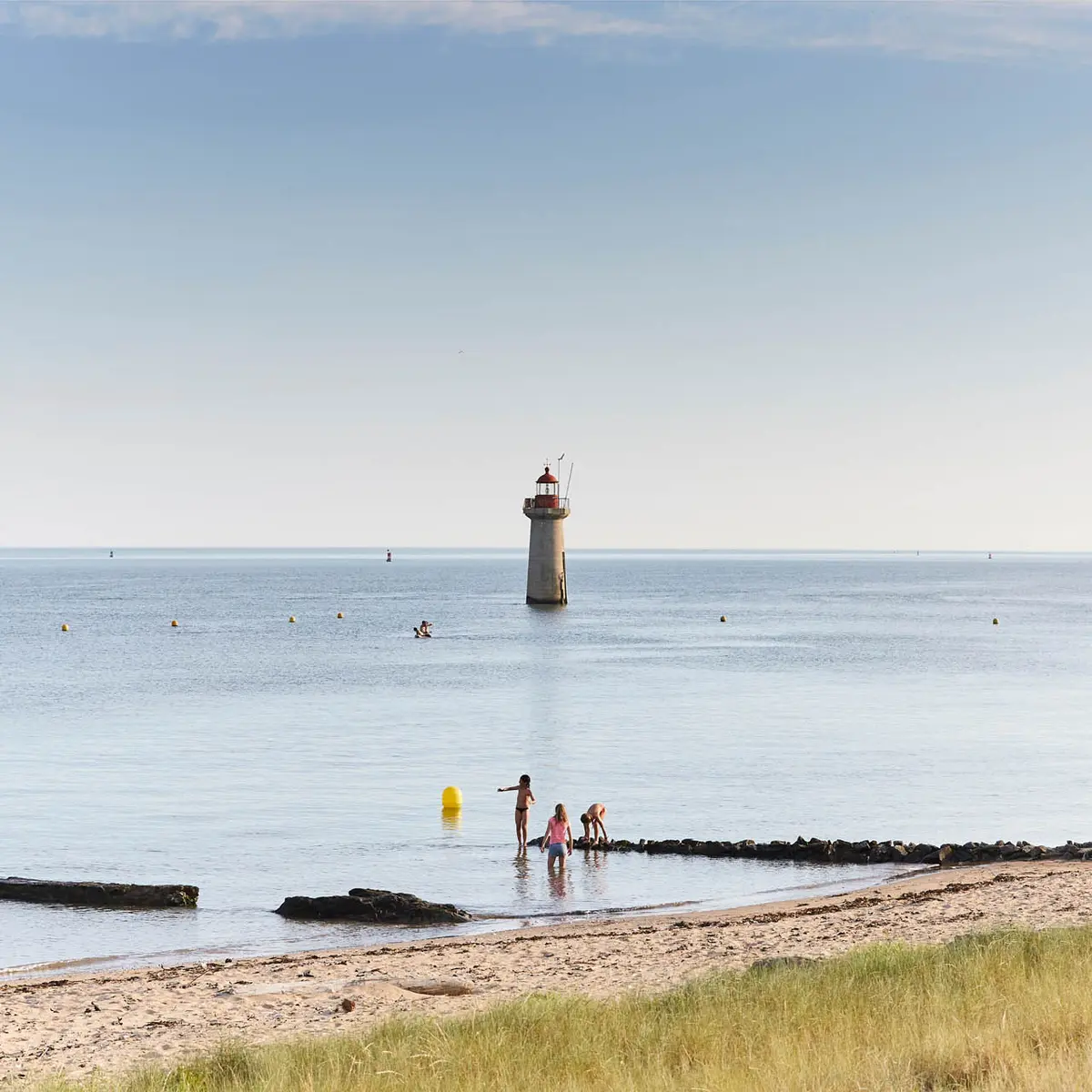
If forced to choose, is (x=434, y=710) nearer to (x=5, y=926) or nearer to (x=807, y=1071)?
(x=5, y=926)

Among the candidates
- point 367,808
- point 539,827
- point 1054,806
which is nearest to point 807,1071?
point 539,827

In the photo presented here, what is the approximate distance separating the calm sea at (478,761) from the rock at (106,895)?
1.37ft

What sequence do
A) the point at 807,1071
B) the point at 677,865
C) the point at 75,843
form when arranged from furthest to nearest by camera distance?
1. the point at 75,843
2. the point at 677,865
3. the point at 807,1071

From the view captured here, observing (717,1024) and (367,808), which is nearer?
(717,1024)

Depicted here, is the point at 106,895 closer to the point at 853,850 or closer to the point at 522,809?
the point at 522,809

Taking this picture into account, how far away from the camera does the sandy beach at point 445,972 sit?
13.0 meters

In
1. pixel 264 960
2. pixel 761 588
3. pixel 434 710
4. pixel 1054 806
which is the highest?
pixel 761 588

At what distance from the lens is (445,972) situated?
1590cm

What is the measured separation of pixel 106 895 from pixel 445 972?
26.7 ft

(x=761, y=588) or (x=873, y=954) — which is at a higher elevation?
(x=761, y=588)

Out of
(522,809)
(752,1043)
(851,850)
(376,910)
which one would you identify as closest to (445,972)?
(376,910)

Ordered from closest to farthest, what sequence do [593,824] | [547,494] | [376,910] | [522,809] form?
1. [376,910]
2. [522,809]
3. [593,824]
4. [547,494]

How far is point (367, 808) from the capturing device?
3097 centimetres

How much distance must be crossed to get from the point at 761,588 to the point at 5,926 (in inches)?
6977
